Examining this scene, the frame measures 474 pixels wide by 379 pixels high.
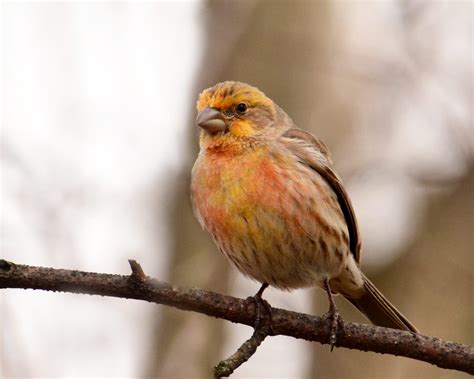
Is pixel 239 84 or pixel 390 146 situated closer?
pixel 239 84

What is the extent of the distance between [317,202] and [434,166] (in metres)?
3.17

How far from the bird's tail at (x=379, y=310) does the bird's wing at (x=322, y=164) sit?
0.35 metres

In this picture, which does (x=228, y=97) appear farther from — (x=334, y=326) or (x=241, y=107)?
(x=334, y=326)

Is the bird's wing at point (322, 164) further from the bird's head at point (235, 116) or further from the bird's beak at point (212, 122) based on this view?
the bird's beak at point (212, 122)

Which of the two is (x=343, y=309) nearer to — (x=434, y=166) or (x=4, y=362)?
(x=434, y=166)

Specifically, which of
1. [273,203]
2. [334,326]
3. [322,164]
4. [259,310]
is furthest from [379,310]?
[259,310]

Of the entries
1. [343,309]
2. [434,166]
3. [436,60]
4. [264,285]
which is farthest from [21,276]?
[436,60]

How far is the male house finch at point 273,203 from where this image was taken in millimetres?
6547

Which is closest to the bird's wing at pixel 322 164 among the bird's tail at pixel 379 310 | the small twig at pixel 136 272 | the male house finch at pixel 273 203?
the male house finch at pixel 273 203

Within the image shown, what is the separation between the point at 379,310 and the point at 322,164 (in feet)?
4.82

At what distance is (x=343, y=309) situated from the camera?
30.6 ft

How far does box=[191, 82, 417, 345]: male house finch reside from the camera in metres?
6.55

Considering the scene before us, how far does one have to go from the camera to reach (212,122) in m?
7.18

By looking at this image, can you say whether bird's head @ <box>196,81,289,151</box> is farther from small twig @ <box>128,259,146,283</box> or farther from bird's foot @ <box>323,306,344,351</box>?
small twig @ <box>128,259,146,283</box>
